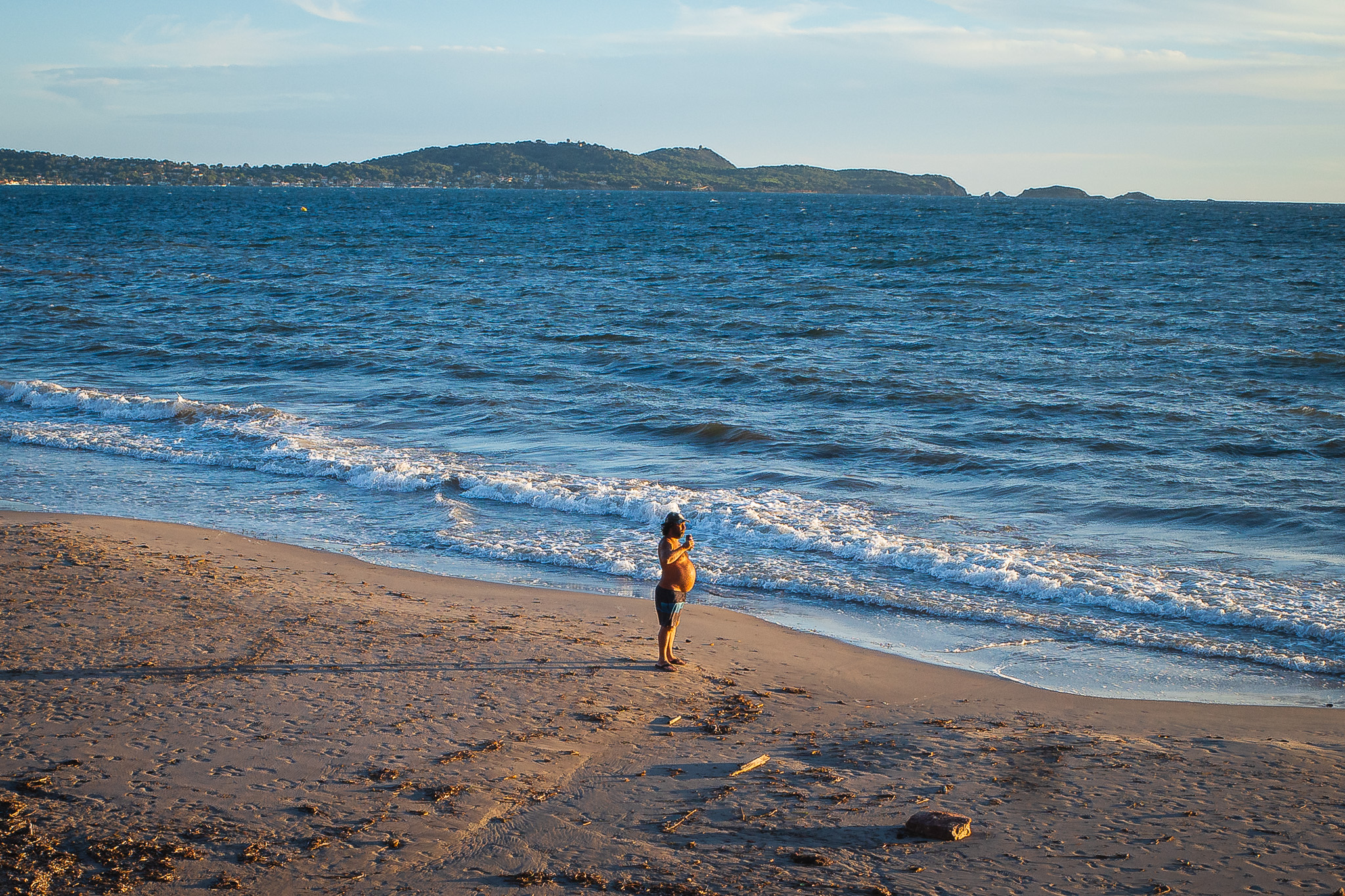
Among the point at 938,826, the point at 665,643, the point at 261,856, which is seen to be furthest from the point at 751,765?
the point at 261,856

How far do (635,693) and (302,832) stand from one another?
96.2 inches

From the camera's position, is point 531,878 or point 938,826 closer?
point 531,878

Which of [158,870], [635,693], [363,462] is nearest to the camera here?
[158,870]

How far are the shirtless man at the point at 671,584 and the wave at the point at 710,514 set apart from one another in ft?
8.72

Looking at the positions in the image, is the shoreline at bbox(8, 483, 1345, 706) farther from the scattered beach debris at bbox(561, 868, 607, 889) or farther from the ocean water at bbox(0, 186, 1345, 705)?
the scattered beach debris at bbox(561, 868, 607, 889)

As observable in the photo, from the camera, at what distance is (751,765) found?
529cm

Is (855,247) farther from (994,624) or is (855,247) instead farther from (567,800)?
(567,800)

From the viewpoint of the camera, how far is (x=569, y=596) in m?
8.97

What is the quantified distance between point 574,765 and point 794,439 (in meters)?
10.7

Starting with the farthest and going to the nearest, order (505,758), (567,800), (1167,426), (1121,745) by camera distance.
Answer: (1167,426) < (1121,745) < (505,758) < (567,800)

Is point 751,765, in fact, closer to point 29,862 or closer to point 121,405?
point 29,862

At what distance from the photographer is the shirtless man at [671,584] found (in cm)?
698

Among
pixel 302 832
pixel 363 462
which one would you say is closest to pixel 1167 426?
pixel 363 462

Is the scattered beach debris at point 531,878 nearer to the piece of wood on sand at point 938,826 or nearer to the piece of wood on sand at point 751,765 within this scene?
the piece of wood on sand at point 751,765
